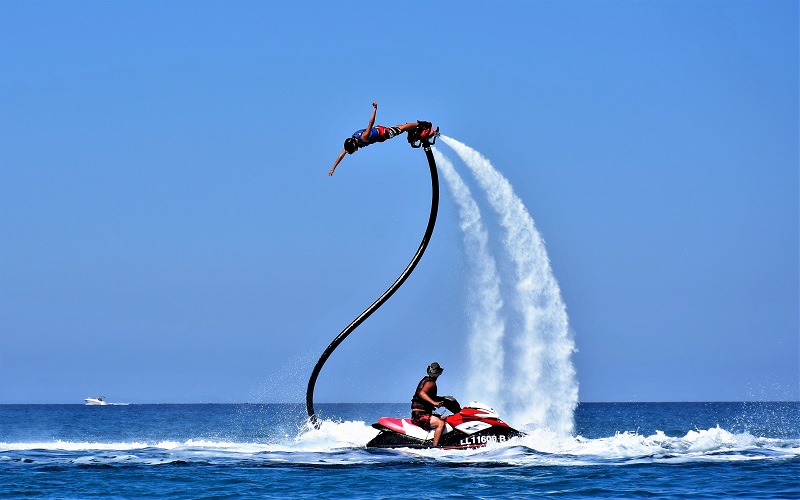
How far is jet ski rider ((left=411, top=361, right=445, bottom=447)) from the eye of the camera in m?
27.5

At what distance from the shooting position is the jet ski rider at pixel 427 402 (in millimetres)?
27484

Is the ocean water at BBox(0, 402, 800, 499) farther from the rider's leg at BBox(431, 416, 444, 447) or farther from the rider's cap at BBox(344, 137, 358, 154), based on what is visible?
the rider's cap at BBox(344, 137, 358, 154)

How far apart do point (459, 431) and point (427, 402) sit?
3.56 feet

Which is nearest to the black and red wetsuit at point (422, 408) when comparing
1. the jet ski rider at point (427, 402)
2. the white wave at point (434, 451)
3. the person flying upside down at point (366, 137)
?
the jet ski rider at point (427, 402)

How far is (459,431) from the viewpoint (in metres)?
27.2

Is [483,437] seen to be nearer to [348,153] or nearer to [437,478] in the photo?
[437,478]

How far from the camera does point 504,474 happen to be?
76.7ft

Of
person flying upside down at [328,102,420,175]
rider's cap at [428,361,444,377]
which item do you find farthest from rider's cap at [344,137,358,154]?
rider's cap at [428,361,444,377]

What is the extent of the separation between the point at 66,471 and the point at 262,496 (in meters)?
6.35

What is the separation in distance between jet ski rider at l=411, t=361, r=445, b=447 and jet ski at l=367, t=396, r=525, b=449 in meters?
0.15

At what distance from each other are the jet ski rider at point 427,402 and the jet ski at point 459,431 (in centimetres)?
15

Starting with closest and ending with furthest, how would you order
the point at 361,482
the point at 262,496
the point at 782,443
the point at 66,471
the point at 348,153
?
the point at 262,496
the point at 361,482
the point at 66,471
the point at 348,153
the point at 782,443

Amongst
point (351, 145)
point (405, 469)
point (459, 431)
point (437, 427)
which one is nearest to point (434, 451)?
point (437, 427)

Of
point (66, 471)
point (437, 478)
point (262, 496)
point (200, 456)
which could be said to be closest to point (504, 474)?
point (437, 478)
